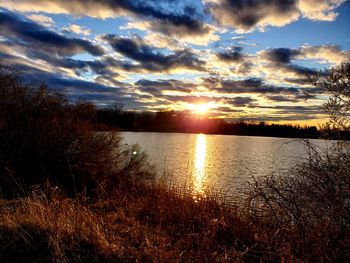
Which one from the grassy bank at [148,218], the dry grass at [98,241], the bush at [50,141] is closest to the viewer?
the dry grass at [98,241]

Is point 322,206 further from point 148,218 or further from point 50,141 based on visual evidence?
point 50,141

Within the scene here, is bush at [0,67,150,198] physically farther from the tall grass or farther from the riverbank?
the tall grass

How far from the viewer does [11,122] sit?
44.7ft

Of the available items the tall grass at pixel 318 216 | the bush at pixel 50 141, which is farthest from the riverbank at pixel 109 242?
the bush at pixel 50 141

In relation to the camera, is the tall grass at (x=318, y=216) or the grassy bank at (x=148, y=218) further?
the tall grass at (x=318, y=216)

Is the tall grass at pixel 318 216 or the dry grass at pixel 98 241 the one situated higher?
the tall grass at pixel 318 216

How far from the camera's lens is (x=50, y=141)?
562 inches

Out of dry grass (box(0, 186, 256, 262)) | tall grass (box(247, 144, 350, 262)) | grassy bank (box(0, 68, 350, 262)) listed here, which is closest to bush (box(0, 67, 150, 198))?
grassy bank (box(0, 68, 350, 262))

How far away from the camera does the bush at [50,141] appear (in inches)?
531

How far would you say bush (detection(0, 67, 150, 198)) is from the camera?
1350 centimetres

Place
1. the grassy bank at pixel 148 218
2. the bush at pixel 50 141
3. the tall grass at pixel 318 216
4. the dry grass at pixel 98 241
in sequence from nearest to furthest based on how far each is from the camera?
the dry grass at pixel 98 241, the grassy bank at pixel 148 218, the tall grass at pixel 318 216, the bush at pixel 50 141

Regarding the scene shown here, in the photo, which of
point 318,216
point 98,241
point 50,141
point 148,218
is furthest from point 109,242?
point 50,141

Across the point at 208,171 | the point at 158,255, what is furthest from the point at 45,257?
the point at 208,171

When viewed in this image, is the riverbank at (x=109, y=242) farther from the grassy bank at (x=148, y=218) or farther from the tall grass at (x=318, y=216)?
the tall grass at (x=318, y=216)
